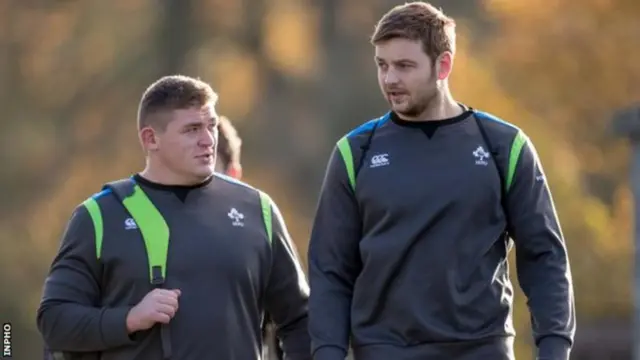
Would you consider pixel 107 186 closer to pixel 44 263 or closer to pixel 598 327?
pixel 598 327

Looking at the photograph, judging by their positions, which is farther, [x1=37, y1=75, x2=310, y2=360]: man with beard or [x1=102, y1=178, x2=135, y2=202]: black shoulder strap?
[x1=102, y1=178, x2=135, y2=202]: black shoulder strap

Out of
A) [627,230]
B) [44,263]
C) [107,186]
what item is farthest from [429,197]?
[44,263]

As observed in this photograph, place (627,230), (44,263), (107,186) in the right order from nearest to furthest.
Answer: (107,186) → (627,230) → (44,263)

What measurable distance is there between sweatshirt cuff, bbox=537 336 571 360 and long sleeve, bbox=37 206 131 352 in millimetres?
1480

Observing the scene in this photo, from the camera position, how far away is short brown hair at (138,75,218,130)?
6.45 m

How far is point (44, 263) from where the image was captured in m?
18.2

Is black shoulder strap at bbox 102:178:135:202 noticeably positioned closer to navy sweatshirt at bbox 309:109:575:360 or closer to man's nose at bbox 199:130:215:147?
man's nose at bbox 199:130:215:147

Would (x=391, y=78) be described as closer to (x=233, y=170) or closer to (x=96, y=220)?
(x=96, y=220)

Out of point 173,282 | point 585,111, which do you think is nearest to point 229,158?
point 173,282

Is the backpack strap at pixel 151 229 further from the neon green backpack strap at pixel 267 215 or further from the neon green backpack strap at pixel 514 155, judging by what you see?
the neon green backpack strap at pixel 514 155

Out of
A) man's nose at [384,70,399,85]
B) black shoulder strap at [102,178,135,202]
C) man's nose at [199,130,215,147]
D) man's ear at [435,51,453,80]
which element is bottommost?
black shoulder strap at [102,178,135,202]

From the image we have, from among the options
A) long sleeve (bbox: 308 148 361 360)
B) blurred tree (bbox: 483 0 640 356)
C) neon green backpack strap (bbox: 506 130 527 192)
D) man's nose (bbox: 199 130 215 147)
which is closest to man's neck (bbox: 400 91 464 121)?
neon green backpack strap (bbox: 506 130 527 192)

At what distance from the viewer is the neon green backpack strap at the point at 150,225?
6.26 metres

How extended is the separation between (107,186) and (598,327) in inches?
406
